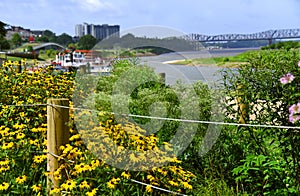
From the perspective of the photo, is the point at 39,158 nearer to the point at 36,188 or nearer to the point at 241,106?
the point at 36,188

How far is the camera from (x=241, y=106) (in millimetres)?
3547

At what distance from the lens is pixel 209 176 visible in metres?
3.68

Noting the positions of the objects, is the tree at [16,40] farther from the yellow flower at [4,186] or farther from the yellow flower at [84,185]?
the yellow flower at [84,185]

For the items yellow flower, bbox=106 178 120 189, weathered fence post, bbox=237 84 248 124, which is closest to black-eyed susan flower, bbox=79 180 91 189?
yellow flower, bbox=106 178 120 189

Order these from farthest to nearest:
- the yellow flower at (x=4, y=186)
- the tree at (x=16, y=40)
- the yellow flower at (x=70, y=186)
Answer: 1. the tree at (x=16, y=40)
2. the yellow flower at (x=4, y=186)
3. the yellow flower at (x=70, y=186)

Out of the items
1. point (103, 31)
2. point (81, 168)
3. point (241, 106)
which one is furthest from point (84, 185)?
A: point (103, 31)

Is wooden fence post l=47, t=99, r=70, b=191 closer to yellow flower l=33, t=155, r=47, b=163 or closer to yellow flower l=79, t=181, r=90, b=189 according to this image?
yellow flower l=33, t=155, r=47, b=163

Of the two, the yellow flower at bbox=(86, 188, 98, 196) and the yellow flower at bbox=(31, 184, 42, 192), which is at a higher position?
the yellow flower at bbox=(86, 188, 98, 196)

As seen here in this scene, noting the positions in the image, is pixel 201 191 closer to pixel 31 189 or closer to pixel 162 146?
pixel 162 146

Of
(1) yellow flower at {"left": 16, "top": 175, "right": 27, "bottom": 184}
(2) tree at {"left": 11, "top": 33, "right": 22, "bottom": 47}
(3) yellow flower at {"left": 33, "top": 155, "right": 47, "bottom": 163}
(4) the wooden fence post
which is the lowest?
Answer: (1) yellow flower at {"left": 16, "top": 175, "right": 27, "bottom": 184}

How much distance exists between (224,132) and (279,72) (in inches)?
36.4

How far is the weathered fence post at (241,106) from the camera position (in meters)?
3.30

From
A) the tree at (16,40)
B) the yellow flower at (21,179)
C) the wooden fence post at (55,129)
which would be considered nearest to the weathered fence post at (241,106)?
the wooden fence post at (55,129)

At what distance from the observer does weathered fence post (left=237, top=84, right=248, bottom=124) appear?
330 cm
